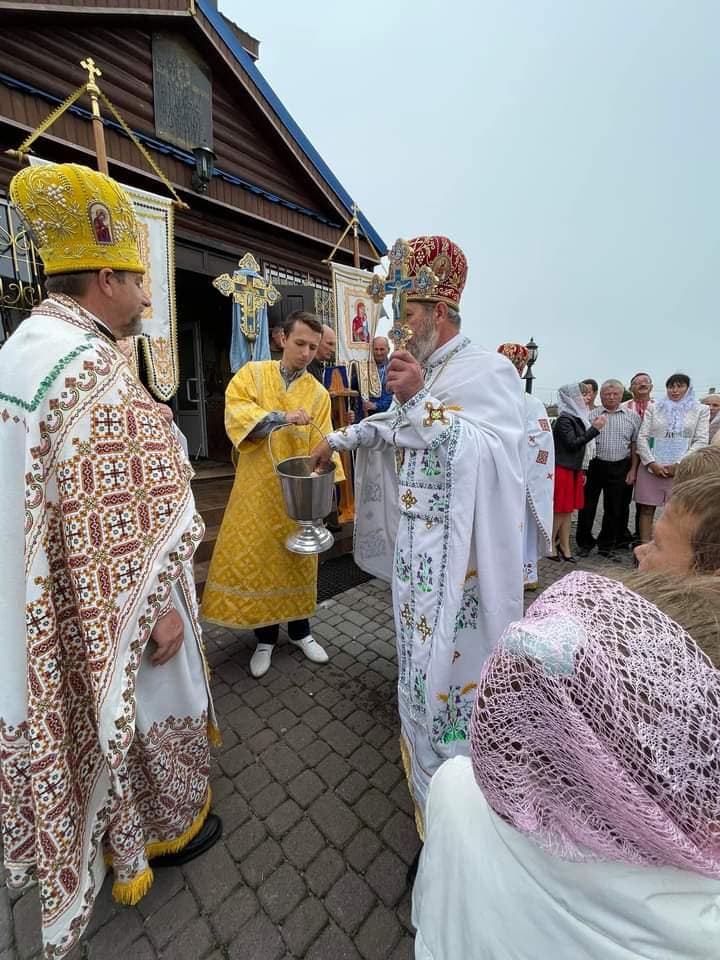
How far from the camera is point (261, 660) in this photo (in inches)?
120

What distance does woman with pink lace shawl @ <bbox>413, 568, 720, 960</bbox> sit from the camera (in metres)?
0.47

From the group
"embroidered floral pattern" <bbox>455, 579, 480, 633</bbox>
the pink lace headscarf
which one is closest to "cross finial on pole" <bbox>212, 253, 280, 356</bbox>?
"embroidered floral pattern" <bbox>455, 579, 480, 633</bbox>

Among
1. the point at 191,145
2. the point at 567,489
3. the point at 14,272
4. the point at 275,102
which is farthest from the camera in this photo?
the point at 275,102

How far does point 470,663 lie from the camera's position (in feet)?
6.17

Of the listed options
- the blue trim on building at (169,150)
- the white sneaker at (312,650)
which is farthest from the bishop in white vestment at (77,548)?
the blue trim on building at (169,150)

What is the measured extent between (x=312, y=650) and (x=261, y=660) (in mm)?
389

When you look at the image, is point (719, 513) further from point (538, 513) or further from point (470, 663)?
point (538, 513)

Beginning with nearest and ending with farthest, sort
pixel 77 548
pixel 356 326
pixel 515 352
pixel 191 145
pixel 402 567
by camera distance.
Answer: pixel 77 548 < pixel 402 567 < pixel 515 352 < pixel 191 145 < pixel 356 326

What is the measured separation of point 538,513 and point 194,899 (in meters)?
3.42

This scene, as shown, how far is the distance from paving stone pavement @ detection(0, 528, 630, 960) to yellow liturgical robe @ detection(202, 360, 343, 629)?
0.55 metres

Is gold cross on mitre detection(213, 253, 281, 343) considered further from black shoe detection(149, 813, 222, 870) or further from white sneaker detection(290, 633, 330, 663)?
black shoe detection(149, 813, 222, 870)

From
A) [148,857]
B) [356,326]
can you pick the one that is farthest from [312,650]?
[356,326]

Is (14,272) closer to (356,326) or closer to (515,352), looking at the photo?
(356,326)

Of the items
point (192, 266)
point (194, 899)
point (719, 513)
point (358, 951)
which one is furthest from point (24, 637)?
point (192, 266)
